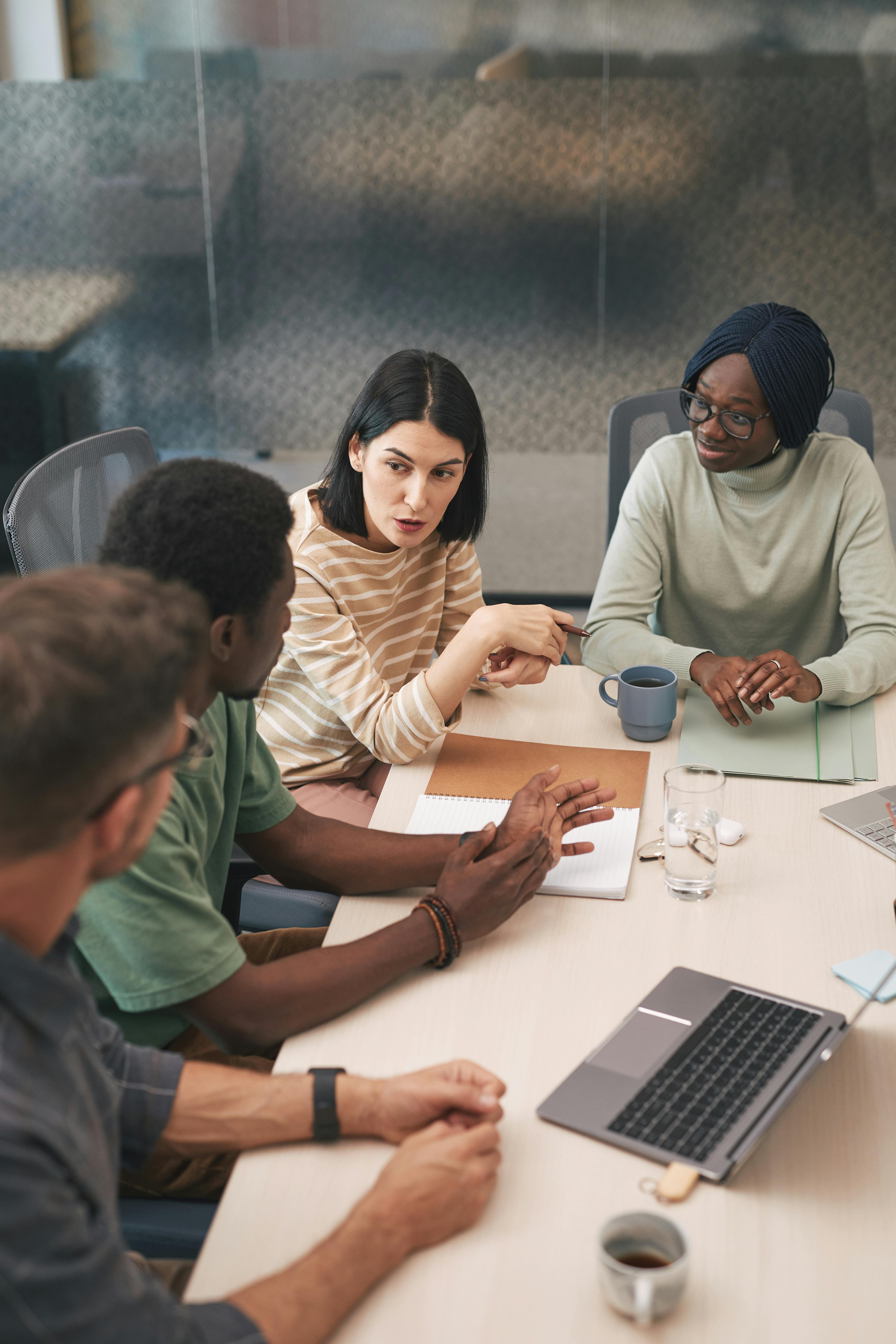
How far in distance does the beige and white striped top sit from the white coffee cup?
0.88 metres

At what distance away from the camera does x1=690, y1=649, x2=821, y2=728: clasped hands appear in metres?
1.71

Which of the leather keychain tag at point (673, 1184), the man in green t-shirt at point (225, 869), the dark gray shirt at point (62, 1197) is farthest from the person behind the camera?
the man in green t-shirt at point (225, 869)

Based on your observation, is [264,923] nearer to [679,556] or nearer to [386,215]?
[679,556]

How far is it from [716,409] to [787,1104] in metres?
1.31

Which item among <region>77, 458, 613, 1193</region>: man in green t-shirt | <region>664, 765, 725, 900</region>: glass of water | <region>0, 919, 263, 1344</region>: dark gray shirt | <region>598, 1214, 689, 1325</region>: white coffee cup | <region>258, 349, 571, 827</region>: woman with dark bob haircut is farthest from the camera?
<region>258, 349, 571, 827</region>: woman with dark bob haircut

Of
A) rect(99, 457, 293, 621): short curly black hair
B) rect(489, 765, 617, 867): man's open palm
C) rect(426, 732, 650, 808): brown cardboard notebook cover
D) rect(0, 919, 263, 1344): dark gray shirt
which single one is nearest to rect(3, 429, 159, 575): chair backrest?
rect(99, 457, 293, 621): short curly black hair

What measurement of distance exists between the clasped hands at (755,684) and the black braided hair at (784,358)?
45 cm

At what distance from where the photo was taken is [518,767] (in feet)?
5.40

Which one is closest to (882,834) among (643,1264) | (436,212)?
(643,1264)

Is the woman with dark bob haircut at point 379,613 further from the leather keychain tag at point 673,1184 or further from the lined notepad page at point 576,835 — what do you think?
the leather keychain tag at point 673,1184

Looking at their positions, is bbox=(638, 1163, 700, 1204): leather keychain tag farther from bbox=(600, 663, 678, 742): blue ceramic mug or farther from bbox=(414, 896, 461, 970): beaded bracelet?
bbox=(600, 663, 678, 742): blue ceramic mug

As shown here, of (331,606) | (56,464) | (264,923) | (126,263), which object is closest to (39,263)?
(126,263)

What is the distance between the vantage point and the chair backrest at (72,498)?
5.51 ft

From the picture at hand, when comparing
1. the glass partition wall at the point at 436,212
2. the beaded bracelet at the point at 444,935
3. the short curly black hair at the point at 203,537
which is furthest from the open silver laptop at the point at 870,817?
the glass partition wall at the point at 436,212
